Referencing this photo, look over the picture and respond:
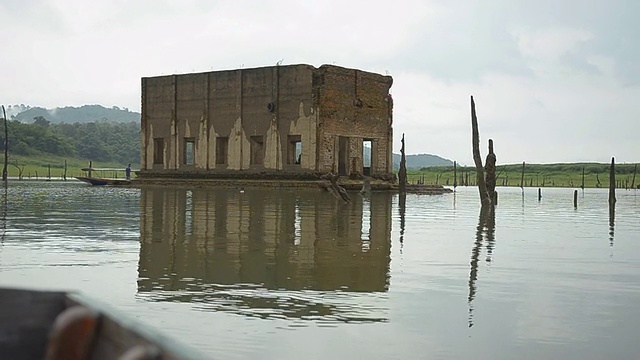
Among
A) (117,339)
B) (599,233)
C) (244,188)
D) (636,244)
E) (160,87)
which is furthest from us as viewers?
(160,87)

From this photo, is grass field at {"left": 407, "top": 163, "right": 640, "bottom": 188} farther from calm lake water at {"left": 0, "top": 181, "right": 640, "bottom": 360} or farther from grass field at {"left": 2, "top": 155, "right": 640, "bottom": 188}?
calm lake water at {"left": 0, "top": 181, "right": 640, "bottom": 360}

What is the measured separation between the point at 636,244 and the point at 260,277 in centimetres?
764

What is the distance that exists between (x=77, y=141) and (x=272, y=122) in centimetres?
8775

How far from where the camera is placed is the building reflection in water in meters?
6.53

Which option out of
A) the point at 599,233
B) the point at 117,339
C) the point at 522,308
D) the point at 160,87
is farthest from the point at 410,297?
the point at 160,87

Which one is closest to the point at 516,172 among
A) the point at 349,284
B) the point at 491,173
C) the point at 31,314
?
the point at 491,173

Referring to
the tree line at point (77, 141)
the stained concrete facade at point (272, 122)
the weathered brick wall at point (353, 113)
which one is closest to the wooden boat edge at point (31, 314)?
the stained concrete facade at point (272, 122)

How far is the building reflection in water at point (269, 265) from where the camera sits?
6.53 meters

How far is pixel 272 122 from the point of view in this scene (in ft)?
119

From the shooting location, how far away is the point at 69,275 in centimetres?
775

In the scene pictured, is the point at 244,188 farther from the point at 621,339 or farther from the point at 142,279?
the point at 621,339

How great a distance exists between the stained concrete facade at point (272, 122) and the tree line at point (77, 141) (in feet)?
200

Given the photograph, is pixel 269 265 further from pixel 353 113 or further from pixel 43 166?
pixel 43 166

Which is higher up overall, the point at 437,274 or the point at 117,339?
the point at 117,339
